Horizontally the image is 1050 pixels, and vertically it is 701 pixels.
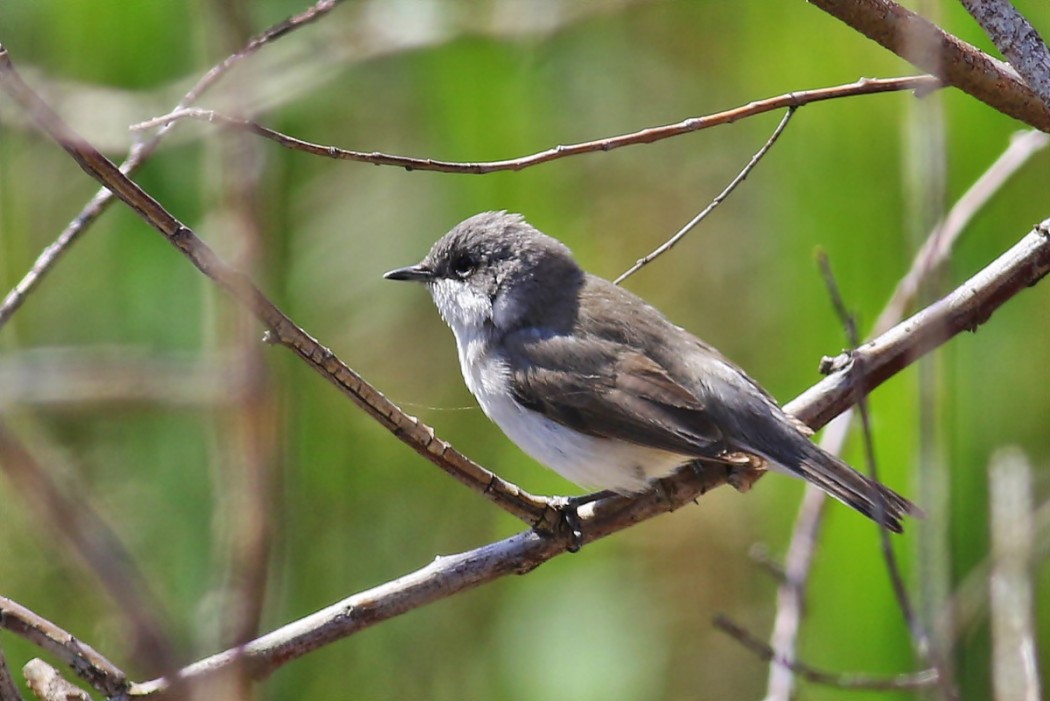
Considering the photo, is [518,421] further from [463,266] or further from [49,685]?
[49,685]

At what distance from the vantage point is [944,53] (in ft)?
6.05

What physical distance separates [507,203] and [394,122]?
0.69 meters

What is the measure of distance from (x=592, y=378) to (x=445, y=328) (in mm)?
1168

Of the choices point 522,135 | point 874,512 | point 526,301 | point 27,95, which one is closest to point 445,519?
point 526,301

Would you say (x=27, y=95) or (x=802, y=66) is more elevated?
(x=802, y=66)

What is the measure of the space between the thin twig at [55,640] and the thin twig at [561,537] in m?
0.08

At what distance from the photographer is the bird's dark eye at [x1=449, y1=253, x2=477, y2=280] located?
3457mm

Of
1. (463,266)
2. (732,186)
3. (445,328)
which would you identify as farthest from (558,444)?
(445,328)

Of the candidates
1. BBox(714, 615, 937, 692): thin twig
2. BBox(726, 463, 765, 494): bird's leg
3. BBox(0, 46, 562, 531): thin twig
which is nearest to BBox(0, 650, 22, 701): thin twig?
BBox(0, 46, 562, 531): thin twig

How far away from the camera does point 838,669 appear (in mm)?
3129

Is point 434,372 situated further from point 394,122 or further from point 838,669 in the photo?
point 838,669

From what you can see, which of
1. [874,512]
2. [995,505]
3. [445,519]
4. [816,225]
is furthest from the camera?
[445,519]

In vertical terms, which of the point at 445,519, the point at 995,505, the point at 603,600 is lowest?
the point at 995,505

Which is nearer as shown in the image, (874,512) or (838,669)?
(874,512)
